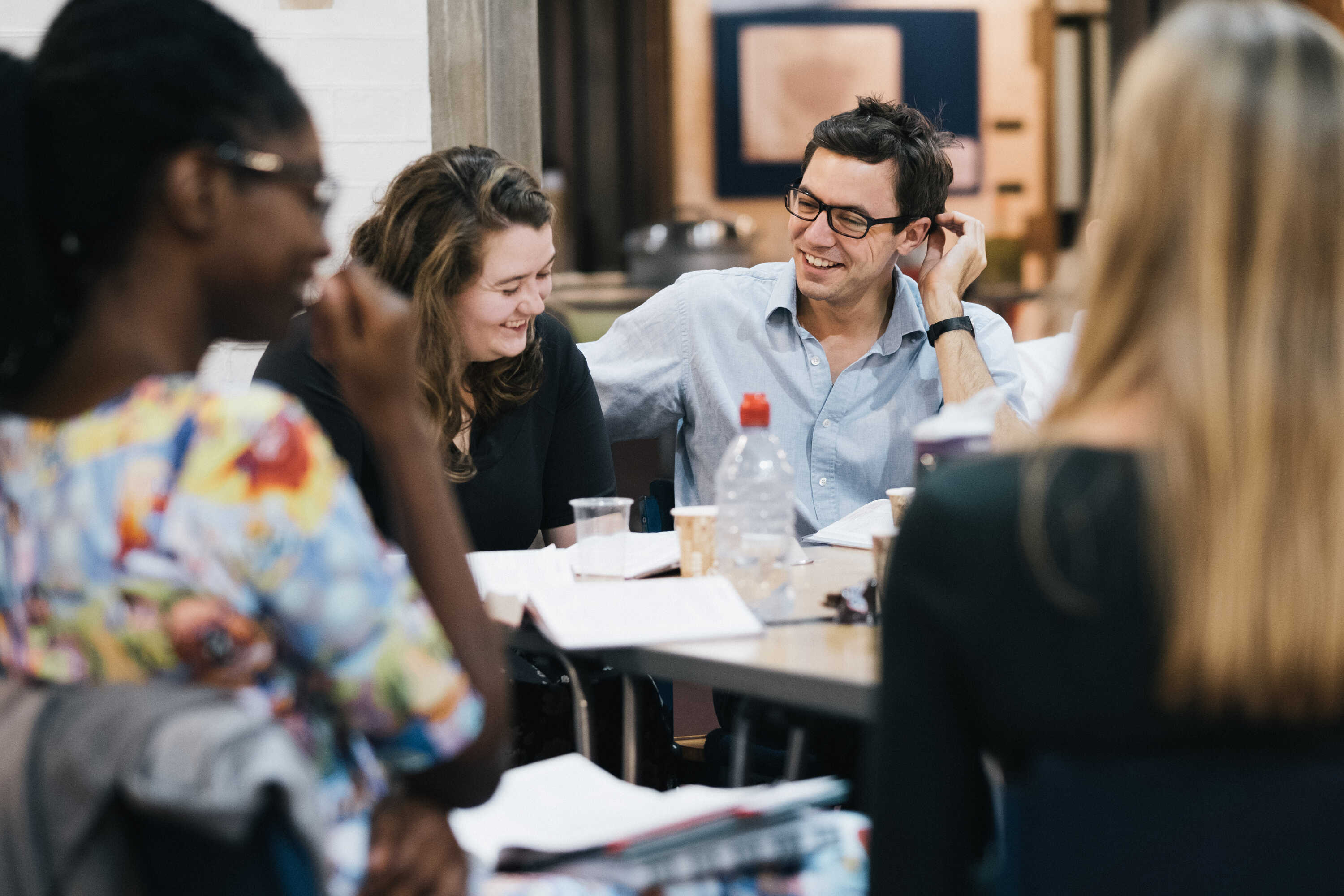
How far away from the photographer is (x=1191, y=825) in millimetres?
791

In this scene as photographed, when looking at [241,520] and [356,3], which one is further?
[356,3]

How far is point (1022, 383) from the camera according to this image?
8.05 feet

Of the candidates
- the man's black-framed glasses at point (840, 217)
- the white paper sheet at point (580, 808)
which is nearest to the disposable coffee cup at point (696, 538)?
the white paper sheet at point (580, 808)

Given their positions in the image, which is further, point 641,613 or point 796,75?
point 796,75

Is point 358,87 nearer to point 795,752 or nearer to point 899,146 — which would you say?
point 899,146

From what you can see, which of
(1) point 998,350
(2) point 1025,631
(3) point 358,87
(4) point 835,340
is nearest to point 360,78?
(3) point 358,87

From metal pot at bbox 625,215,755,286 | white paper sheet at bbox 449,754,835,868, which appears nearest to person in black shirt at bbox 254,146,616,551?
white paper sheet at bbox 449,754,835,868

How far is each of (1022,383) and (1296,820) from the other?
1.73m

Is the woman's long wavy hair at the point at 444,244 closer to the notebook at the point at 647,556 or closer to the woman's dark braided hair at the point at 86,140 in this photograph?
the notebook at the point at 647,556

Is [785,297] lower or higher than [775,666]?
higher

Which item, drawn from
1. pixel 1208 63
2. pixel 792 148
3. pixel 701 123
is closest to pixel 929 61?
pixel 792 148

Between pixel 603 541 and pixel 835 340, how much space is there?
2.99 ft

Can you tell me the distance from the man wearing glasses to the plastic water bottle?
1.69 feet

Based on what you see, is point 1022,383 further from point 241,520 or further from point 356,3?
point 241,520
